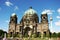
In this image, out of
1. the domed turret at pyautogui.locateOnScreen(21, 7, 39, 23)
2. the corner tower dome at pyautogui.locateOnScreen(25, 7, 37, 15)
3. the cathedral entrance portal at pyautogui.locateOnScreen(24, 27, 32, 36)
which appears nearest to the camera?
the cathedral entrance portal at pyautogui.locateOnScreen(24, 27, 32, 36)

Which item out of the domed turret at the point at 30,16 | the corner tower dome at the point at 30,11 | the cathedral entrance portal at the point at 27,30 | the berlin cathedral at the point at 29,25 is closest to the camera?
the berlin cathedral at the point at 29,25

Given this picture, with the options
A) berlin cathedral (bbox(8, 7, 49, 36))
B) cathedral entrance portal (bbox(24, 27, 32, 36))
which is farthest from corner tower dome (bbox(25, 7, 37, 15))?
cathedral entrance portal (bbox(24, 27, 32, 36))

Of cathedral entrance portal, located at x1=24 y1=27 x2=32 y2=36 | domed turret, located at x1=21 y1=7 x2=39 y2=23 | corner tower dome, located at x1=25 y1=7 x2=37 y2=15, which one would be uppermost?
corner tower dome, located at x1=25 y1=7 x2=37 y2=15

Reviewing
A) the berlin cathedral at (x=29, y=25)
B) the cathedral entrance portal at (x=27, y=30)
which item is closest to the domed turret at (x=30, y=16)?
the berlin cathedral at (x=29, y=25)

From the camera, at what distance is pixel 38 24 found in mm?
43938

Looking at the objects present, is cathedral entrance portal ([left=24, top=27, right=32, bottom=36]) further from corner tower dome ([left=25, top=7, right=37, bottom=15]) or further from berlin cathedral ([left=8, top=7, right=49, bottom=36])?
corner tower dome ([left=25, top=7, right=37, bottom=15])

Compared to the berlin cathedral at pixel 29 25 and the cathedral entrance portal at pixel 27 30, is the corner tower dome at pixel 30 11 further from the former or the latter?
the cathedral entrance portal at pixel 27 30

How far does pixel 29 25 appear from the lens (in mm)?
43938

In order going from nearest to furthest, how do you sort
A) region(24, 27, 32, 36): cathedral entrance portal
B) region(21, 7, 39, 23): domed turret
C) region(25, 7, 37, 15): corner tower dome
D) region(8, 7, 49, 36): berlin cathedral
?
region(8, 7, 49, 36): berlin cathedral < region(24, 27, 32, 36): cathedral entrance portal < region(21, 7, 39, 23): domed turret < region(25, 7, 37, 15): corner tower dome

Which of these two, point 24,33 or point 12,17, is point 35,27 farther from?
point 12,17

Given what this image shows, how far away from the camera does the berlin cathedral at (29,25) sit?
141 ft

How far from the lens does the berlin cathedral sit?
141 feet

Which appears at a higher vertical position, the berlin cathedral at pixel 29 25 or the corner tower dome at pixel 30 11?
the corner tower dome at pixel 30 11

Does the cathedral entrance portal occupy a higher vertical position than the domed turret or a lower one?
lower
